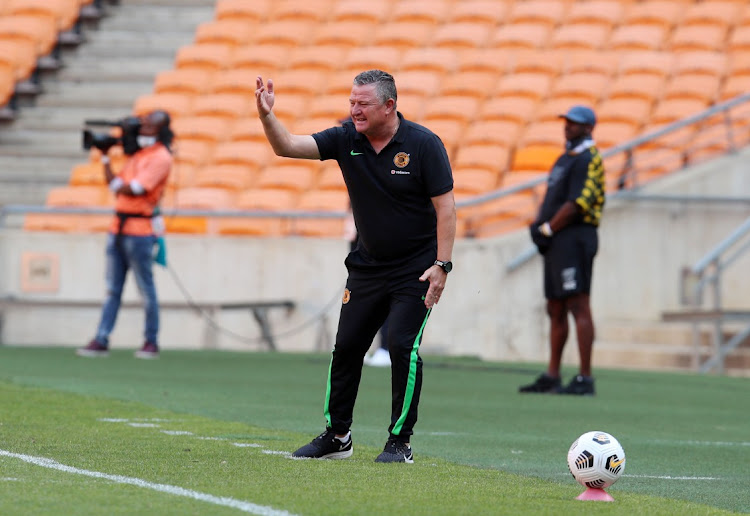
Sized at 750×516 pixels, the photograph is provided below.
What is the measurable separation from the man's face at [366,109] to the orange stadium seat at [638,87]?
12355mm

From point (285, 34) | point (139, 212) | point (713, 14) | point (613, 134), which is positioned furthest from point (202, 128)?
point (713, 14)

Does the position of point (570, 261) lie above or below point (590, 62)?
below

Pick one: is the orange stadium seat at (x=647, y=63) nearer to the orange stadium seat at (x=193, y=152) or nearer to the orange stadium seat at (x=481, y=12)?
the orange stadium seat at (x=481, y=12)

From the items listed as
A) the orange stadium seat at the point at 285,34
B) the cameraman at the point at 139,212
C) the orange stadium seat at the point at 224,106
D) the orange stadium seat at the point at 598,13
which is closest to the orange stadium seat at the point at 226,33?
the orange stadium seat at the point at 285,34

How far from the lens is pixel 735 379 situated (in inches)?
514

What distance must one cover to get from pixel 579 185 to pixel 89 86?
1260cm

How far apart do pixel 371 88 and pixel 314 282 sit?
10.1m

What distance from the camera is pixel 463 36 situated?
2012cm

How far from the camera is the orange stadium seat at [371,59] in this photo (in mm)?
19781

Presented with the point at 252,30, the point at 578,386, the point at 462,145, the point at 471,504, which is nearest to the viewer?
the point at 471,504

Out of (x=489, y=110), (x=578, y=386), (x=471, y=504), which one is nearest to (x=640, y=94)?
(x=489, y=110)

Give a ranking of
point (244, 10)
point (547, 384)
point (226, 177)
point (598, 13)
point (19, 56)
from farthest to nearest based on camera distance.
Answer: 1. point (244, 10)
2. point (19, 56)
3. point (598, 13)
4. point (226, 177)
5. point (547, 384)

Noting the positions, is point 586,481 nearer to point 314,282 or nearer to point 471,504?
point 471,504

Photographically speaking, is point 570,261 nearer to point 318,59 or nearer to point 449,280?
point 449,280
